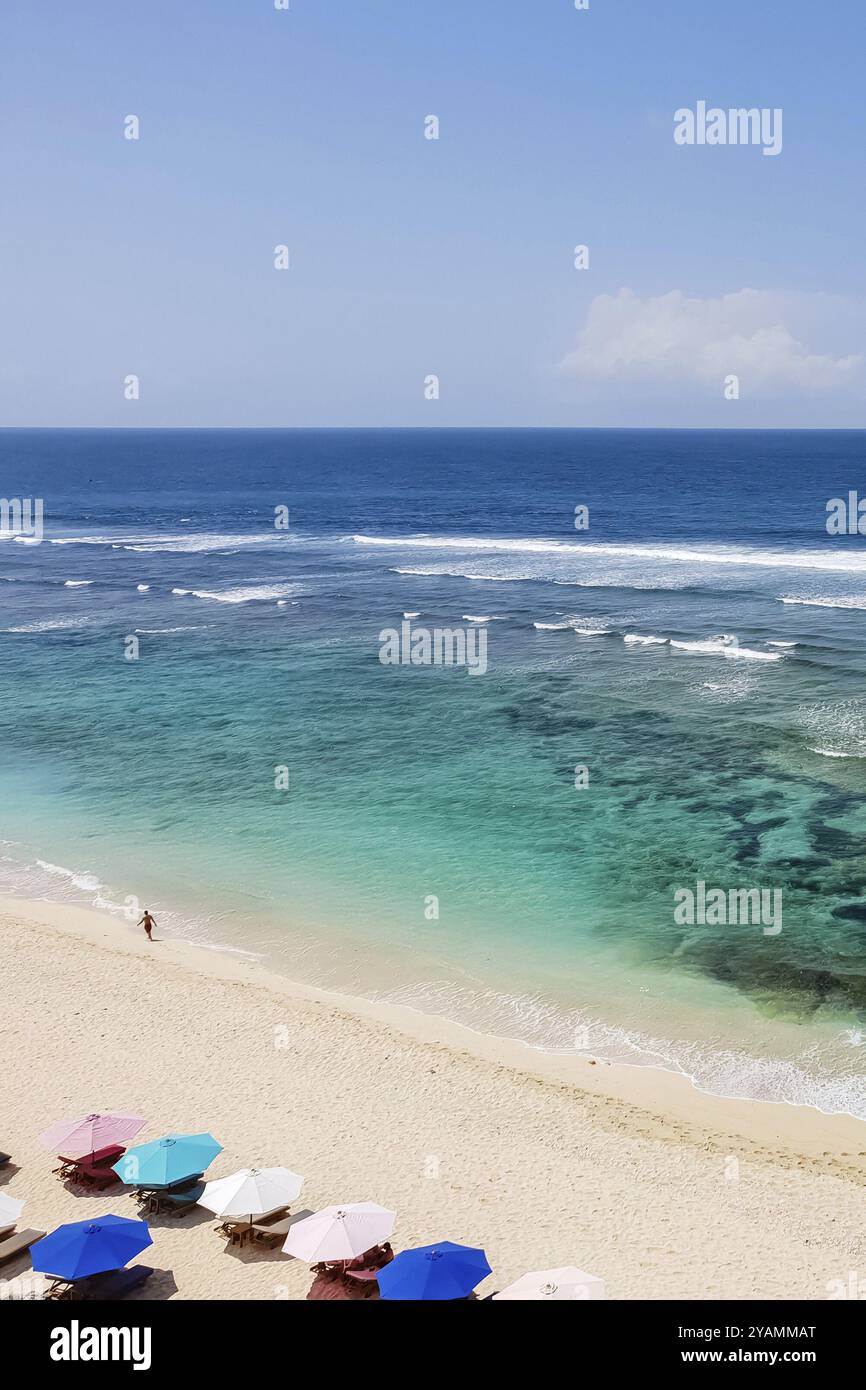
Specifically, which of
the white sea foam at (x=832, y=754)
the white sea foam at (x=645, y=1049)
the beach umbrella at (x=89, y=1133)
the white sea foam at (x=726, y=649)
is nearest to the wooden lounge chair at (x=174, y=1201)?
the beach umbrella at (x=89, y=1133)

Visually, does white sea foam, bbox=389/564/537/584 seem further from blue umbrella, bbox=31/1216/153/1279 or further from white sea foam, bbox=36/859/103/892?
blue umbrella, bbox=31/1216/153/1279

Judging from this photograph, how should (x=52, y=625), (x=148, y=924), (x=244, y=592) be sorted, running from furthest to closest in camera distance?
(x=244, y=592) → (x=52, y=625) → (x=148, y=924)

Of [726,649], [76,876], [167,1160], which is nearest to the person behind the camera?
[167,1160]

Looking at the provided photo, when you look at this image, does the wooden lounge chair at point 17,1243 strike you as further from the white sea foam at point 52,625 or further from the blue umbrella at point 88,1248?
the white sea foam at point 52,625

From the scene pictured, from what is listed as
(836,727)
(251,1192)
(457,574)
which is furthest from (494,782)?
(457,574)

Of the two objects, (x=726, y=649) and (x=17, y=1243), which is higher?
(x=726, y=649)

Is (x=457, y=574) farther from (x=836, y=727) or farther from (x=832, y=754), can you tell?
(x=832, y=754)
